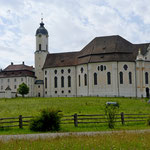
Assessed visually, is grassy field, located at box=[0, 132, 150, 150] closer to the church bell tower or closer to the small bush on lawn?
the small bush on lawn

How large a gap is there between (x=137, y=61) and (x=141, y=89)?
694cm

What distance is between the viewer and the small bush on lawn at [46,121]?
18969 millimetres

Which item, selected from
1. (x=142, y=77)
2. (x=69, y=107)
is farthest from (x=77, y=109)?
(x=142, y=77)

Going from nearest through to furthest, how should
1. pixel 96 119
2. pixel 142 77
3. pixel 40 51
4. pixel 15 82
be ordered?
1. pixel 96 119
2. pixel 142 77
3. pixel 40 51
4. pixel 15 82

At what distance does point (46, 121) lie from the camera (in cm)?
1905

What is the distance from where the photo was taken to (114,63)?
206 feet

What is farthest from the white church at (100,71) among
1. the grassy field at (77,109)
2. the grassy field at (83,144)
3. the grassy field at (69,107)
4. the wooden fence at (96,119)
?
the grassy field at (83,144)

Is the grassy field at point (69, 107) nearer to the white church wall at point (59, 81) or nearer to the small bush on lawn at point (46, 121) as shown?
the small bush on lawn at point (46, 121)

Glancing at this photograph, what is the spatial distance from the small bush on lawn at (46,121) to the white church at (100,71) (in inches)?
1713

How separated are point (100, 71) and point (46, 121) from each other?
1822 inches

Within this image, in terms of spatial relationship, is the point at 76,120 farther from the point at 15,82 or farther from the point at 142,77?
the point at 15,82

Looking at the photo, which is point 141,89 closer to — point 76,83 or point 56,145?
point 76,83

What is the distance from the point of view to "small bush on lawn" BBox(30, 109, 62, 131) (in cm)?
1897

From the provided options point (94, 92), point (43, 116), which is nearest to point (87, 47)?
point (94, 92)
